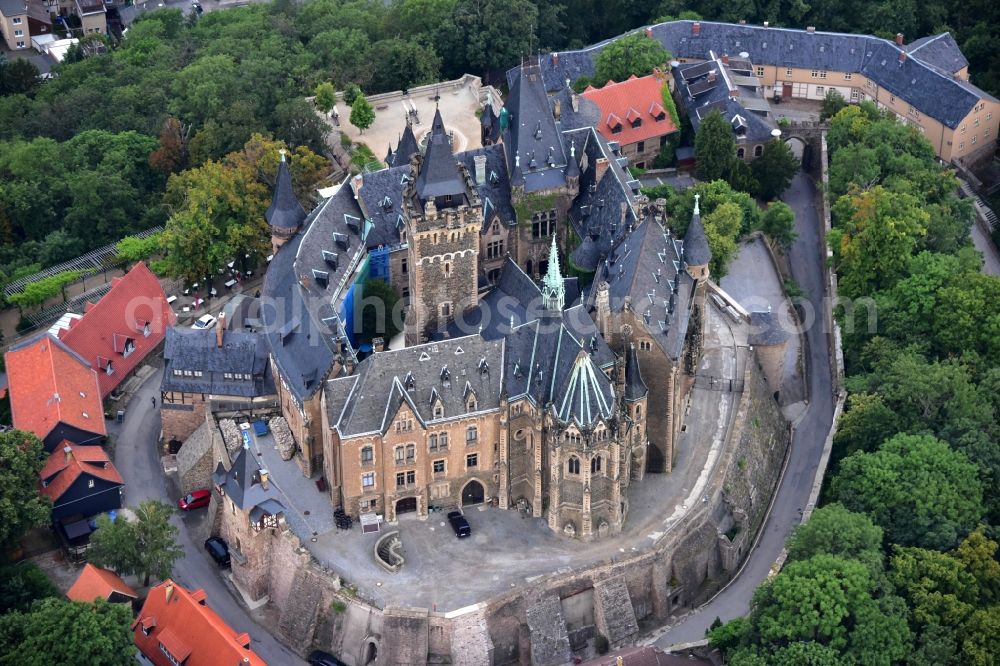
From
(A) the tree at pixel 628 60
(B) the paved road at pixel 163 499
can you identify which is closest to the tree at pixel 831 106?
(A) the tree at pixel 628 60

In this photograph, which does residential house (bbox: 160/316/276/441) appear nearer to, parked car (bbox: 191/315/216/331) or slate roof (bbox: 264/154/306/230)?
slate roof (bbox: 264/154/306/230)

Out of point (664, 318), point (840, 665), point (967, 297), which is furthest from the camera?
point (967, 297)

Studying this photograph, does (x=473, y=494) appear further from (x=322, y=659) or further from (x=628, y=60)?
(x=628, y=60)

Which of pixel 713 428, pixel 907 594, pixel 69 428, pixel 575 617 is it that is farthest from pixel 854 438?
pixel 69 428

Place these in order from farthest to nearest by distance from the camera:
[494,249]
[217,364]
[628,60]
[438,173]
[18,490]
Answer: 1. [628,60]
2. [494,249]
3. [217,364]
4. [438,173]
5. [18,490]

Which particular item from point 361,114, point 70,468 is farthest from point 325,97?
point 70,468

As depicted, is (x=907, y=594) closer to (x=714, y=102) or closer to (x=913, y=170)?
(x=913, y=170)

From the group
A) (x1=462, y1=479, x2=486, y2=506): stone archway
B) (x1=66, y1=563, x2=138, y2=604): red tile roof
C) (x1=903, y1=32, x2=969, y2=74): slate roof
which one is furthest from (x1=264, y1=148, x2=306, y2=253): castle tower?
(x1=903, y1=32, x2=969, y2=74): slate roof
